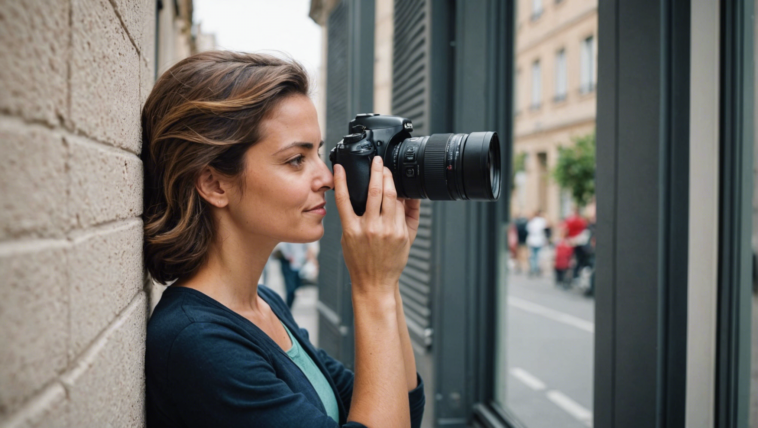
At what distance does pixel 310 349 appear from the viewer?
4.91ft

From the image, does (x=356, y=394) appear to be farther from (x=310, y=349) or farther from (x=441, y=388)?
(x=441, y=388)

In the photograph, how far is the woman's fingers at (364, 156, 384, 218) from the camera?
4.28 feet

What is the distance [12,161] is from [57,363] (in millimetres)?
224

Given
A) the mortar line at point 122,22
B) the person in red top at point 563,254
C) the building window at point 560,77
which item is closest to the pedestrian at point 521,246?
the building window at point 560,77

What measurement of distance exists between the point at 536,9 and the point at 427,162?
14.8 metres

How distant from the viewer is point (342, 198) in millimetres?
1343

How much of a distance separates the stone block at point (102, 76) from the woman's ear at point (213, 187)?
190 millimetres

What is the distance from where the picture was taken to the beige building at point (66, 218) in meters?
0.52

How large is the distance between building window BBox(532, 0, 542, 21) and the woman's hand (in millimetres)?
14609

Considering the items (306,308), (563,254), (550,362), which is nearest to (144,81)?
(550,362)

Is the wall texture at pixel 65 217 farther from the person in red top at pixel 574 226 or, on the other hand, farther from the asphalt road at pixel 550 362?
the person in red top at pixel 574 226

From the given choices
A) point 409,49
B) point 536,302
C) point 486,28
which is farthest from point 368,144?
point 536,302

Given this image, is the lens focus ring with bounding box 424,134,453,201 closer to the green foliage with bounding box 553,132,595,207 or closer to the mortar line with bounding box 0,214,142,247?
the mortar line with bounding box 0,214,142,247

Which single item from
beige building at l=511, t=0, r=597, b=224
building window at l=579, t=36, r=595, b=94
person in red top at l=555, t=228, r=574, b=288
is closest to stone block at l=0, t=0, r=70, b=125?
person in red top at l=555, t=228, r=574, b=288
